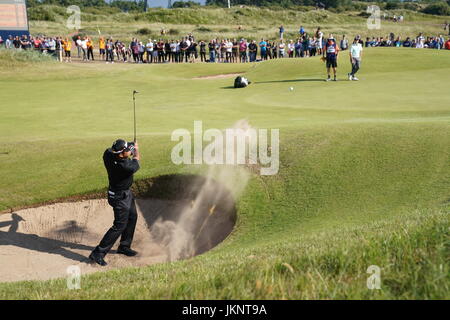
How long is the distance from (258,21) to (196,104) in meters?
74.9

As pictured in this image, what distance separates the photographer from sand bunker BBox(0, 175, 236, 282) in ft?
34.4

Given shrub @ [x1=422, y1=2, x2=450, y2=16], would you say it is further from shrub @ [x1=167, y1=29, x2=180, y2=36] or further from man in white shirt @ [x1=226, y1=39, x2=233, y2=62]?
man in white shirt @ [x1=226, y1=39, x2=233, y2=62]

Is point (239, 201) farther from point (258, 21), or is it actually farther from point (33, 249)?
point (258, 21)

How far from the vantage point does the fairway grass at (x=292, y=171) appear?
5184mm

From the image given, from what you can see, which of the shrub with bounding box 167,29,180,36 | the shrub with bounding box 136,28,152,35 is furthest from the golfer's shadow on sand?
the shrub with bounding box 167,29,180,36

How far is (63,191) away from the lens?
1267cm

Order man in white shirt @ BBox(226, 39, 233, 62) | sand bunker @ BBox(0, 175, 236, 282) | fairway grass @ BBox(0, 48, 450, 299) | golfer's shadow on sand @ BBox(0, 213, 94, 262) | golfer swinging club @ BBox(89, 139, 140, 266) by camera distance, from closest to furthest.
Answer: fairway grass @ BBox(0, 48, 450, 299) < golfer swinging club @ BBox(89, 139, 140, 266) < sand bunker @ BBox(0, 175, 236, 282) < golfer's shadow on sand @ BBox(0, 213, 94, 262) < man in white shirt @ BBox(226, 39, 233, 62)

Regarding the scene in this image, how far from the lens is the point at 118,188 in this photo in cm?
1016

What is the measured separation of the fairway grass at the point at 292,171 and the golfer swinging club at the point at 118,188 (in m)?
1.99

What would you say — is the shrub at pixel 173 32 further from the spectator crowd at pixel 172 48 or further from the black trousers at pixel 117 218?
the black trousers at pixel 117 218

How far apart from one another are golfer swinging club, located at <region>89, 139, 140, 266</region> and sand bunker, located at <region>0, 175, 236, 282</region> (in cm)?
49

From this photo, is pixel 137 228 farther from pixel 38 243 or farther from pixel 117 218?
pixel 38 243

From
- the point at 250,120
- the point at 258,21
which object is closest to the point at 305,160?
the point at 250,120

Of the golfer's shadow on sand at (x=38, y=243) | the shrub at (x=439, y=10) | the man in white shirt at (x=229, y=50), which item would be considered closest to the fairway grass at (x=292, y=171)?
the golfer's shadow on sand at (x=38, y=243)
